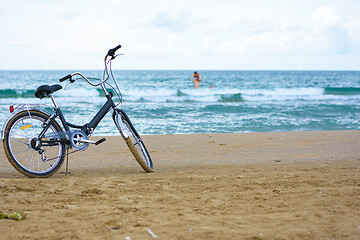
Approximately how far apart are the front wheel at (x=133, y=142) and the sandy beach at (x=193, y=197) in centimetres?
14

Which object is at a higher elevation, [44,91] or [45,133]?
[44,91]

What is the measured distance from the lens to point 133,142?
458cm

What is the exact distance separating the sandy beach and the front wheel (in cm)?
14

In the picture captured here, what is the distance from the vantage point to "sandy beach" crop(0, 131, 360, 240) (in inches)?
95.3

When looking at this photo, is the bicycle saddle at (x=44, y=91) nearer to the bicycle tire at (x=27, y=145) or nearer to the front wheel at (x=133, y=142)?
the bicycle tire at (x=27, y=145)

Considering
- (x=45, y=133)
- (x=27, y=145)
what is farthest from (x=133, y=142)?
(x=27, y=145)

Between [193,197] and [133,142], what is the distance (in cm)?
158

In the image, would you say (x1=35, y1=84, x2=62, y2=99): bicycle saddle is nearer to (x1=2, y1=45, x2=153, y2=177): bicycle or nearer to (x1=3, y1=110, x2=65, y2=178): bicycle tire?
(x1=2, y1=45, x2=153, y2=177): bicycle

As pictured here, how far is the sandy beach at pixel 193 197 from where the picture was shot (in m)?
2.42

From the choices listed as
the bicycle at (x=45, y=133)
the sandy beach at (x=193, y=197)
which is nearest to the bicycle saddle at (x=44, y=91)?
the bicycle at (x=45, y=133)

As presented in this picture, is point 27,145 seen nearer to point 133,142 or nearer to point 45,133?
point 45,133

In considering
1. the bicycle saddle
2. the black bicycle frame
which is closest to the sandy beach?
the black bicycle frame
